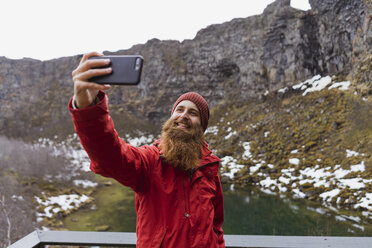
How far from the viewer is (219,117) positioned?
25.6 m

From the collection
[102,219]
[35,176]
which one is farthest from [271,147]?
[35,176]

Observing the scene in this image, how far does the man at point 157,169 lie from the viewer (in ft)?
2.54

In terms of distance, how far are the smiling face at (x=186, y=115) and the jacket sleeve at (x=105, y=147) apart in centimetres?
39

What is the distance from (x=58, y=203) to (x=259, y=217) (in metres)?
8.42

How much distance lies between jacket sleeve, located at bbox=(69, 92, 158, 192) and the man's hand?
0.03 m

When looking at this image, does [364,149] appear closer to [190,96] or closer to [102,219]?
[102,219]

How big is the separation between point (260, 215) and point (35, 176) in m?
12.0

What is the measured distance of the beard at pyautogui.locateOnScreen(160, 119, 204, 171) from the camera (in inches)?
44.8

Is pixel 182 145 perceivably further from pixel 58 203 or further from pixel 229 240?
pixel 58 203

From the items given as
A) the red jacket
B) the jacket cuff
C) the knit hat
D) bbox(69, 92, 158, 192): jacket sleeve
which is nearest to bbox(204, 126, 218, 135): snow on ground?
the knit hat

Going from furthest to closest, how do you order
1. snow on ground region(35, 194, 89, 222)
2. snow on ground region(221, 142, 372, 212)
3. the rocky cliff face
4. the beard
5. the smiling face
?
the rocky cliff face < snow on ground region(35, 194, 89, 222) < snow on ground region(221, 142, 372, 212) < the smiling face < the beard

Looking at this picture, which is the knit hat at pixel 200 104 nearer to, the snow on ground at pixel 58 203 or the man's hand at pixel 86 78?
the man's hand at pixel 86 78

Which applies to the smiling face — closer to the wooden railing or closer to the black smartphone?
the black smartphone

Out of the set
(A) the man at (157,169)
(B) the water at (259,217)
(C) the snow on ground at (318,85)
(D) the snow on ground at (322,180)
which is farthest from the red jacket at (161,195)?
(C) the snow on ground at (318,85)
